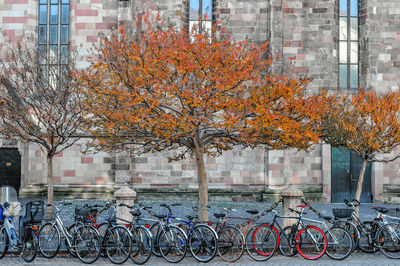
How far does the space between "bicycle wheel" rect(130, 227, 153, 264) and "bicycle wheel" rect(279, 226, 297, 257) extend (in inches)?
110

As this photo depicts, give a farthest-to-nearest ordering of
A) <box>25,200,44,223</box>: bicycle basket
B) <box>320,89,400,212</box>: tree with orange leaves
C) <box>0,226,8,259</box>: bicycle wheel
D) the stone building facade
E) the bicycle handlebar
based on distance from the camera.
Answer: the stone building facade, <box>320,89,400,212</box>: tree with orange leaves, the bicycle handlebar, <box>25,200,44,223</box>: bicycle basket, <box>0,226,8,259</box>: bicycle wheel

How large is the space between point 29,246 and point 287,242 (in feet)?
17.7

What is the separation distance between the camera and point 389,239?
1016 centimetres

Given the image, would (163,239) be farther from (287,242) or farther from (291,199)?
(291,199)

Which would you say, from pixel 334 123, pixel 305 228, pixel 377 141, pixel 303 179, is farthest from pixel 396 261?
pixel 303 179

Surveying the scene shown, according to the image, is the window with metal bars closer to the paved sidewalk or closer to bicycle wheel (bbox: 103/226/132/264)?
the paved sidewalk

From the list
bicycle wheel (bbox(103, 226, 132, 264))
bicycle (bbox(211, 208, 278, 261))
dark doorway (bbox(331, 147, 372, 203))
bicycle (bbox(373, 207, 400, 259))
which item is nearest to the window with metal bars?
dark doorway (bbox(331, 147, 372, 203))

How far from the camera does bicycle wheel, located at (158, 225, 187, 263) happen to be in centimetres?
945

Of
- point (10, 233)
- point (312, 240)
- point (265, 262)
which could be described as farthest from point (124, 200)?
point (312, 240)

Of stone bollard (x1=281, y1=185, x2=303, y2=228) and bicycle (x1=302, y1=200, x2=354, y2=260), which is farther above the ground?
stone bollard (x1=281, y1=185, x2=303, y2=228)

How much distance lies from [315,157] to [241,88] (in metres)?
9.57

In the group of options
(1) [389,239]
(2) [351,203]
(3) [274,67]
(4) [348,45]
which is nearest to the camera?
(1) [389,239]

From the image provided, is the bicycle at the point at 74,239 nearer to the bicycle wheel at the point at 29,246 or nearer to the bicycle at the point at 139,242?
the bicycle wheel at the point at 29,246

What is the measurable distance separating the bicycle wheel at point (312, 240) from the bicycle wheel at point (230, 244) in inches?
50.9
